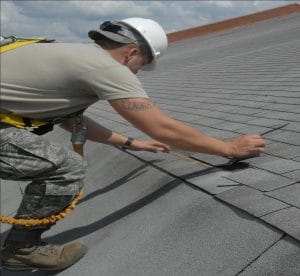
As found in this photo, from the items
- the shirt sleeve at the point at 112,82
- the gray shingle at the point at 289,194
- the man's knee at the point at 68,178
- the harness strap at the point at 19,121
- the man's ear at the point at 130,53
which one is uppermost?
the man's ear at the point at 130,53

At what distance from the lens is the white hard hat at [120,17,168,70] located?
2.73 m

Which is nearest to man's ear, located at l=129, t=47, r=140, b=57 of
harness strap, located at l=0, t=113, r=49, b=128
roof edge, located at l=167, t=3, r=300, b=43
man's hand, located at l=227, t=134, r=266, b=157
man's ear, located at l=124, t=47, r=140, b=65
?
man's ear, located at l=124, t=47, r=140, b=65

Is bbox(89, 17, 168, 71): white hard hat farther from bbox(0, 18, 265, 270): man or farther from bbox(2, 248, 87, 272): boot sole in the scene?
bbox(2, 248, 87, 272): boot sole

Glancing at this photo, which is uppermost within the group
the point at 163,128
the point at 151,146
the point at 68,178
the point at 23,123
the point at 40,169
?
the point at 23,123

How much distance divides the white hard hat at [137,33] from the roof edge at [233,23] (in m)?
19.8

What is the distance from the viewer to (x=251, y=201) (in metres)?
2.37

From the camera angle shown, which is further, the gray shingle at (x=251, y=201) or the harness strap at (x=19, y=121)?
the harness strap at (x=19, y=121)

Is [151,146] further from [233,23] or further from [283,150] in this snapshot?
[233,23]

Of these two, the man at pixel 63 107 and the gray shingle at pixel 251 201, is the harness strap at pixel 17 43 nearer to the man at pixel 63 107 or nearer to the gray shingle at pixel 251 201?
the man at pixel 63 107

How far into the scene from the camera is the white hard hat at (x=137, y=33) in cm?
261

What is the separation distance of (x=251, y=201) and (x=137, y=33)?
115 cm

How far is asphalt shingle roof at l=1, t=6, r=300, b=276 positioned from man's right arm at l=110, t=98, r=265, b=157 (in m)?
0.24

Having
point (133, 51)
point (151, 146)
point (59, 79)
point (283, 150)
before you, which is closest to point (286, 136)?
point (283, 150)

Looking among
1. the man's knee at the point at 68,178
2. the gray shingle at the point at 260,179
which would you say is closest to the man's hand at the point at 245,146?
the gray shingle at the point at 260,179
